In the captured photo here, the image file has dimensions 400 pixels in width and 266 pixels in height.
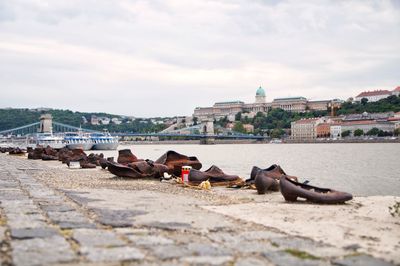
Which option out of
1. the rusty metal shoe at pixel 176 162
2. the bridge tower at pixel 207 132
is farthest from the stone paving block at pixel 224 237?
the bridge tower at pixel 207 132

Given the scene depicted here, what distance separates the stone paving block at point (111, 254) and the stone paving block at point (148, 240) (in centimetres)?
25

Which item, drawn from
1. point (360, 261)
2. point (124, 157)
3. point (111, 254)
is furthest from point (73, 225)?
point (124, 157)

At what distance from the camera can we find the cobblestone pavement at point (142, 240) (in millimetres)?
4324

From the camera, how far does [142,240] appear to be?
498 cm

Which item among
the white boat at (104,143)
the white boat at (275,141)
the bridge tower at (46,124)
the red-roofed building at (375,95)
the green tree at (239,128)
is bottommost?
the white boat at (275,141)

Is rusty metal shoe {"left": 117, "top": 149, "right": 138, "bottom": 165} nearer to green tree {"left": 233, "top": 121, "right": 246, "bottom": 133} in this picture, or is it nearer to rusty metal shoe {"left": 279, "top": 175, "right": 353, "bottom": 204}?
rusty metal shoe {"left": 279, "top": 175, "right": 353, "bottom": 204}

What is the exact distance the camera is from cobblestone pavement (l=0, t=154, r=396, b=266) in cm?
432

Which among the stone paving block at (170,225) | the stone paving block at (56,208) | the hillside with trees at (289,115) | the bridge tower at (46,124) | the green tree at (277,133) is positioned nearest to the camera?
the stone paving block at (170,225)

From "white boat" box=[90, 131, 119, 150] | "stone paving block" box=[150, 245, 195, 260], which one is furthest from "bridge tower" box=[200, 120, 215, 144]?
"stone paving block" box=[150, 245, 195, 260]

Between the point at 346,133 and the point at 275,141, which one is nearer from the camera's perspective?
the point at 275,141

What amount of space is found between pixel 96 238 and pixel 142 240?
1.32 feet

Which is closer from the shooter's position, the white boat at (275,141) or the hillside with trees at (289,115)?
the white boat at (275,141)

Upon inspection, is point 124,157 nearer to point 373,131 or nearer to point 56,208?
point 56,208

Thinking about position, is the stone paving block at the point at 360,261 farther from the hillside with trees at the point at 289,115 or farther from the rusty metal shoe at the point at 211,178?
the hillside with trees at the point at 289,115
